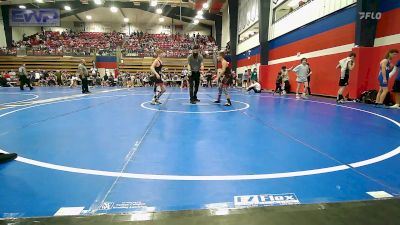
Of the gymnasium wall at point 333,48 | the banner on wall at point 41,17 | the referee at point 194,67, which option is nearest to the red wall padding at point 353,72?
the gymnasium wall at point 333,48

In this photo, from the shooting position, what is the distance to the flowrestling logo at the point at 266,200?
210 centimetres

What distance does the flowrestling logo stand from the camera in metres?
2.10

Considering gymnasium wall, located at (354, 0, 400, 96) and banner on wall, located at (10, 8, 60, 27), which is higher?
banner on wall, located at (10, 8, 60, 27)

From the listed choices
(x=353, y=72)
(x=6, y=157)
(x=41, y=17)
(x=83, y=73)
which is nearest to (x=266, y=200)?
(x=6, y=157)

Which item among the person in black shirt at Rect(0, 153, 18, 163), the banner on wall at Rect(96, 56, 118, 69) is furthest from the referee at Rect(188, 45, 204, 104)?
the banner on wall at Rect(96, 56, 118, 69)

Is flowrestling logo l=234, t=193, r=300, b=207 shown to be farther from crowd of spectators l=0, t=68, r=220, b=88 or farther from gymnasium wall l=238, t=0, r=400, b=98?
crowd of spectators l=0, t=68, r=220, b=88

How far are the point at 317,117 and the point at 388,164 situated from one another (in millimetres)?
3484

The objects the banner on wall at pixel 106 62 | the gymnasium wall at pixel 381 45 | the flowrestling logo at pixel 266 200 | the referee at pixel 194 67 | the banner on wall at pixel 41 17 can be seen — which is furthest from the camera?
the banner on wall at pixel 106 62

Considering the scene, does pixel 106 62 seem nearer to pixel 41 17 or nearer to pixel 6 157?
pixel 41 17

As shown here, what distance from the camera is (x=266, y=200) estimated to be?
2.16 metres

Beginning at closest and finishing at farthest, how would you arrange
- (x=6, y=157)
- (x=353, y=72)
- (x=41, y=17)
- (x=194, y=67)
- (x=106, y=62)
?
(x=6, y=157)
(x=194, y=67)
(x=353, y=72)
(x=41, y=17)
(x=106, y=62)

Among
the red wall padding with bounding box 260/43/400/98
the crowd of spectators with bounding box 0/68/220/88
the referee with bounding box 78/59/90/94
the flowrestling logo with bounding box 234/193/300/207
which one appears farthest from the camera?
the crowd of spectators with bounding box 0/68/220/88

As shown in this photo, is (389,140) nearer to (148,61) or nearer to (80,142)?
(80,142)

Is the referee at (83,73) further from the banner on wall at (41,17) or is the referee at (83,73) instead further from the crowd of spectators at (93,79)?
the banner on wall at (41,17)
